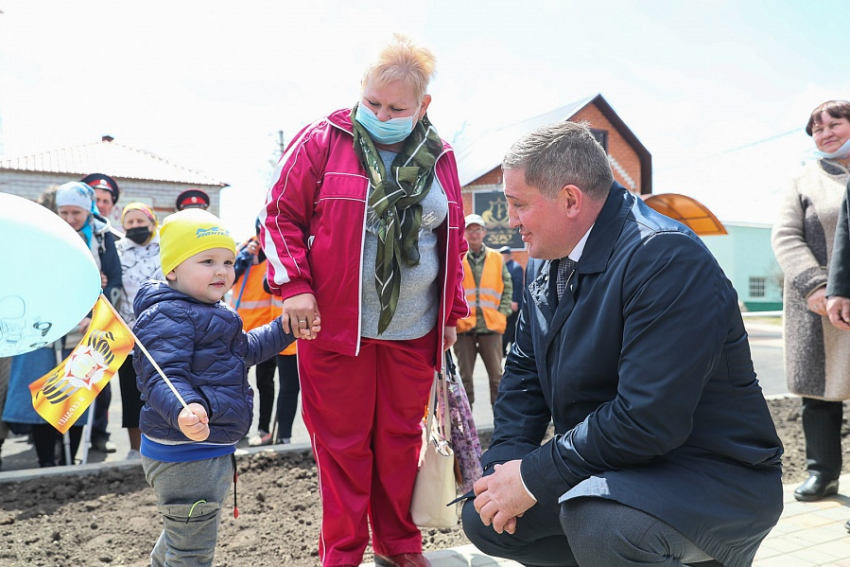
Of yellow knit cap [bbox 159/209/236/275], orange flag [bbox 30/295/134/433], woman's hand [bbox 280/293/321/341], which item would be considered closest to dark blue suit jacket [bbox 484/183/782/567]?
woman's hand [bbox 280/293/321/341]

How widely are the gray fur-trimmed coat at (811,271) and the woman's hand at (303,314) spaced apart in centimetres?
271

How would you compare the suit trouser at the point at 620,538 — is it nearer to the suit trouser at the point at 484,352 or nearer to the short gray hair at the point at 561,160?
the short gray hair at the point at 561,160

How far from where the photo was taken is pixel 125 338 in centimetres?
259

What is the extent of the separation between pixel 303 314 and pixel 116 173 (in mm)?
24430

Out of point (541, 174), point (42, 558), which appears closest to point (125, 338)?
point (42, 558)

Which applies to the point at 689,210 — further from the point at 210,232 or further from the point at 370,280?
the point at 210,232

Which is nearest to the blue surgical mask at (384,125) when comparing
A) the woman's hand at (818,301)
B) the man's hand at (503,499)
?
the man's hand at (503,499)

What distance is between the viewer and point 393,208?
2.77m

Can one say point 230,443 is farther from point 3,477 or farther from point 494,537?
point 3,477

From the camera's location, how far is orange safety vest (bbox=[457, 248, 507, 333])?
290 inches

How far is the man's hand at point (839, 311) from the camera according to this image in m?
3.52

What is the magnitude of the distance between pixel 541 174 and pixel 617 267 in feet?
1.12

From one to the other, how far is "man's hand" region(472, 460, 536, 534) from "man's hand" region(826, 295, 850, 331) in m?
2.27

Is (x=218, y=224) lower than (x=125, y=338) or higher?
higher
